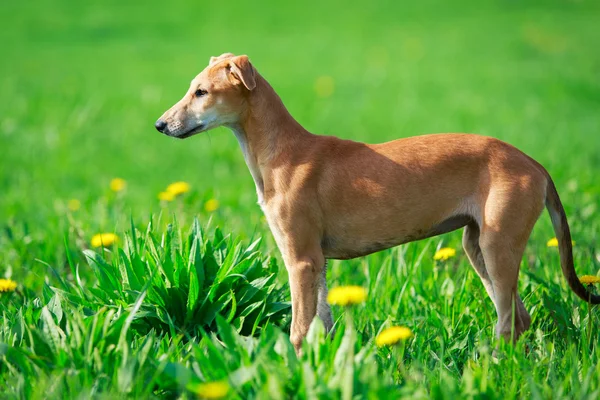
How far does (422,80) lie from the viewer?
49.7ft

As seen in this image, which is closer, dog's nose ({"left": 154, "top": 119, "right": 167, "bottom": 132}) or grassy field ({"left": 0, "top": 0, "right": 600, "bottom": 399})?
grassy field ({"left": 0, "top": 0, "right": 600, "bottom": 399})

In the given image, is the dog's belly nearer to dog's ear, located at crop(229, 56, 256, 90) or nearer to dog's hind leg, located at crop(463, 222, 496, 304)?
dog's hind leg, located at crop(463, 222, 496, 304)

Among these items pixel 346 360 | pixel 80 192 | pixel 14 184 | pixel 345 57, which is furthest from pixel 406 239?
pixel 345 57

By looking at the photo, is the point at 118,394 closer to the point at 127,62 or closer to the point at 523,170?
the point at 523,170

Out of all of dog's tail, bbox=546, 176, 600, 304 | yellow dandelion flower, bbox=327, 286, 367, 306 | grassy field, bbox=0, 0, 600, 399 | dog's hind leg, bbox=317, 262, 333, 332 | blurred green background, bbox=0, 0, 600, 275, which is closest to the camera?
yellow dandelion flower, bbox=327, 286, 367, 306

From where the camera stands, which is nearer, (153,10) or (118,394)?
(118,394)

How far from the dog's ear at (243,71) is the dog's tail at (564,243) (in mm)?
1691

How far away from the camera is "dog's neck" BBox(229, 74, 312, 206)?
450 cm

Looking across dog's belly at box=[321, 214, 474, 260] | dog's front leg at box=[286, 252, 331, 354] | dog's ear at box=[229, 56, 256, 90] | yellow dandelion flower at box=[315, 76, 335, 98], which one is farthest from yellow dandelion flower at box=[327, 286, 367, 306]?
yellow dandelion flower at box=[315, 76, 335, 98]

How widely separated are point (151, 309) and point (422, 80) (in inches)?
455

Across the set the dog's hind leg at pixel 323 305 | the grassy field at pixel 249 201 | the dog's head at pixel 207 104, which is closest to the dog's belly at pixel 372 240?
the dog's hind leg at pixel 323 305

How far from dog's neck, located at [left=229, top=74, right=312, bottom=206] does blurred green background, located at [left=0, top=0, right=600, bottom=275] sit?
20.1 inches

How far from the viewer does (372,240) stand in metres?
4.44

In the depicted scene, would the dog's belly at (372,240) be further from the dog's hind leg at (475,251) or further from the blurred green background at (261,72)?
the blurred green background at (261,72)
